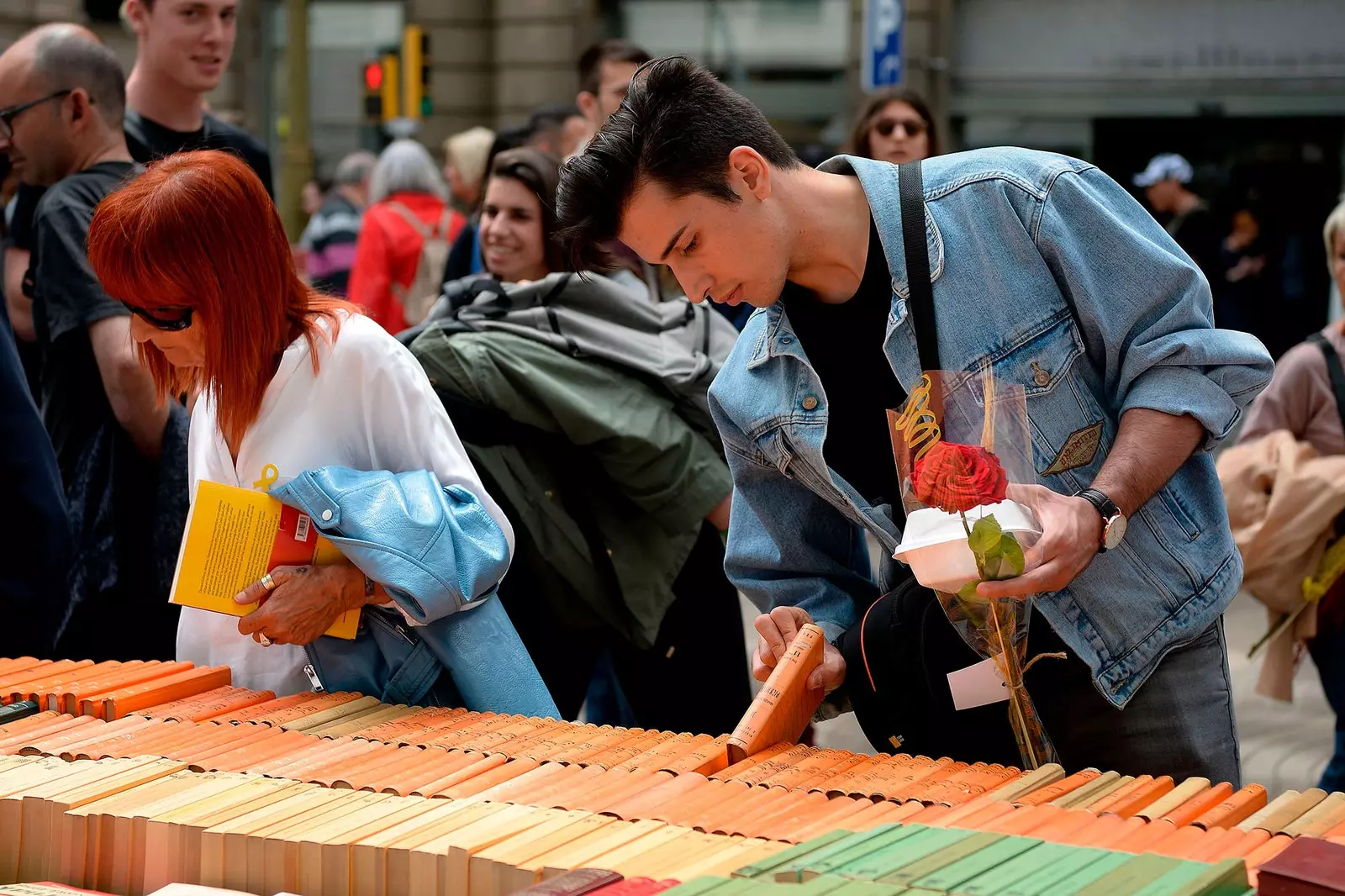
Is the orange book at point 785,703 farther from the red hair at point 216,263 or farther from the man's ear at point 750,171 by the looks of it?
the red hair at point 216,263

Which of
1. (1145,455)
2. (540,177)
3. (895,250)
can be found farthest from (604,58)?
(1145,455)

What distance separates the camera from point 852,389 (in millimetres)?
2990

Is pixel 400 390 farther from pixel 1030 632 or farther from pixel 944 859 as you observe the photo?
pixel 944 859

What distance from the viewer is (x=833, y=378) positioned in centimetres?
299

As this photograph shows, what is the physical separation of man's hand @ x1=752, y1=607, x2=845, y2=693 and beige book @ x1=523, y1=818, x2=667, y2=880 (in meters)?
0.72

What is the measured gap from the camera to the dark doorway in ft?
42.3

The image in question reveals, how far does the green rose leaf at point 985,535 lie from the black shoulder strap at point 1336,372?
3617mm

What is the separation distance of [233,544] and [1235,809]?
68.8 inches

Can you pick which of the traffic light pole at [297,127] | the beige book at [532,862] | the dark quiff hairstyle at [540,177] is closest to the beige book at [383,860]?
the beige book at [532,862]

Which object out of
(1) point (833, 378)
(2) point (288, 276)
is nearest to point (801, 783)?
(1) point (833, 378)

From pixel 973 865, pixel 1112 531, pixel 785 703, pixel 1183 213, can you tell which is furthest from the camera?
pixel 1183 213

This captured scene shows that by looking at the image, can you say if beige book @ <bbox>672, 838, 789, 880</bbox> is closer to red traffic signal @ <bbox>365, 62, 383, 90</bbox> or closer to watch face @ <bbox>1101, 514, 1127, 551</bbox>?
watch face @ <bbox>1101, 514, 1127, 551</bbox>

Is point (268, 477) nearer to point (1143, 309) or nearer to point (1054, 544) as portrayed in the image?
point (1054, 544)

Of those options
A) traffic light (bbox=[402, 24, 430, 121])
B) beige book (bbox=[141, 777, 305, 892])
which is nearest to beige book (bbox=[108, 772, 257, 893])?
beige book (bbox=[141, 777, 305, 892])
